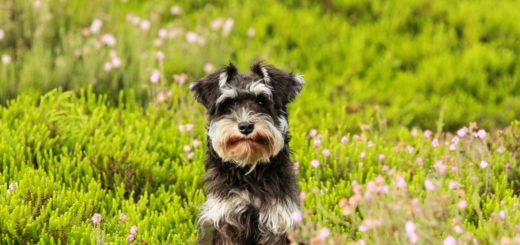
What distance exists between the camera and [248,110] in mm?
5512

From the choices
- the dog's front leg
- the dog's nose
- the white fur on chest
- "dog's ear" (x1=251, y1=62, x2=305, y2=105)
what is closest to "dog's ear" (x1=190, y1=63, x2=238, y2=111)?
"dog's ear" (x1=251, y1=62, x2=305, y2=105)

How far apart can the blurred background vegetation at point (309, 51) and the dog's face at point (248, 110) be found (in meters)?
2.81

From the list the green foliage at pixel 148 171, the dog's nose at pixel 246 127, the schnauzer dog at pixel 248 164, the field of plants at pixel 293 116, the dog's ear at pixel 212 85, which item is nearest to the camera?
the dog's nose at pixel 246 127

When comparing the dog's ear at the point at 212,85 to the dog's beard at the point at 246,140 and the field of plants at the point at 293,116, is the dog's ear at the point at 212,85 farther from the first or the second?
the field of plants at the point at 293,116

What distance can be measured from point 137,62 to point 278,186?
4372mm

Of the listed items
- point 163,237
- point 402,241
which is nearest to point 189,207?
point 163,237

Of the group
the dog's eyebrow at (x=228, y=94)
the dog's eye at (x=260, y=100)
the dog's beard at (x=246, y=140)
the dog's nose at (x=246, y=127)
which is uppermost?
the dog's eyebrow at (x=228, y=94)

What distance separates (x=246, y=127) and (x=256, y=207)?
65cm

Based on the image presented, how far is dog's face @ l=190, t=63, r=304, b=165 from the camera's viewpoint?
17.8ft

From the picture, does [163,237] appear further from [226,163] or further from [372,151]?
[372,151]

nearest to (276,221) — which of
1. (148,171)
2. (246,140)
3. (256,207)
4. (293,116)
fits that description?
(256,207)

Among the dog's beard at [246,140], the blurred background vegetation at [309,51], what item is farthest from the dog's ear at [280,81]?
the blurred background vegetation at [309,51]

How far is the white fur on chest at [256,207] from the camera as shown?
221 inches

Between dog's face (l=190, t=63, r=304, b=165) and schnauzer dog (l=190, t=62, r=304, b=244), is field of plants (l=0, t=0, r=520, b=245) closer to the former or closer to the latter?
schnauzer dog (l=190, t=62, r=304, b=244)
